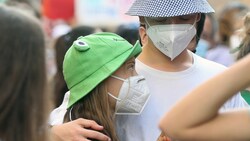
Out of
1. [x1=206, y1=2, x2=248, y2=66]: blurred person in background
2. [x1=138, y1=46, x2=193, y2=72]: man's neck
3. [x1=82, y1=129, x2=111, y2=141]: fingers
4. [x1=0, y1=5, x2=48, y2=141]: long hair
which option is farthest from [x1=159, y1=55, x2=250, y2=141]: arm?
[x1=206, y1=2, x2=248, y2=66]: blurred person in background

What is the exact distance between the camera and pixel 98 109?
11.0ft

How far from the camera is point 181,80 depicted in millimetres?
3520

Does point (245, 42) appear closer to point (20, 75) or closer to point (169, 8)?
point (169, 8)

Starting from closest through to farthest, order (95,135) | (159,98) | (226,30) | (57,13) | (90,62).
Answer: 1. (95,135)
2. (90,62)
3. (159,98)
4. (226,30)
5. (57,13)

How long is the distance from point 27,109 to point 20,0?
5.59 metres

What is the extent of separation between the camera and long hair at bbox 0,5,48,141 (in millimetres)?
2273

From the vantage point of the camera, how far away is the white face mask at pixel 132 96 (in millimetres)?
3396

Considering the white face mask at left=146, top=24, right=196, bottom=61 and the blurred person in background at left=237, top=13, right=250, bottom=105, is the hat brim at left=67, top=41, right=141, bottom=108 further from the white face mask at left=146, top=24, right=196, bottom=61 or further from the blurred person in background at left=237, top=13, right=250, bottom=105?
the blurred person in background at left=237, top=13, right=250, bottom=105

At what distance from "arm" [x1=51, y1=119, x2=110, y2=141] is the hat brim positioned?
0.11 meters

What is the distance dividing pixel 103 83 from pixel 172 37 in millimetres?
441

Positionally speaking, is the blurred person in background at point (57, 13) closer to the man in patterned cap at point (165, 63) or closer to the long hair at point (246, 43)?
the long hair at point (246, 43)

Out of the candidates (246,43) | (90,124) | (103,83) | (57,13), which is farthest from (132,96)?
(57,13)

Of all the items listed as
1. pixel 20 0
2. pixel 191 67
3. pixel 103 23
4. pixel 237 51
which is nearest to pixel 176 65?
pixel 191 67

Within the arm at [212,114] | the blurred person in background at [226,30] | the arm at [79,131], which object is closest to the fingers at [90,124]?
the arm at [79,131]
